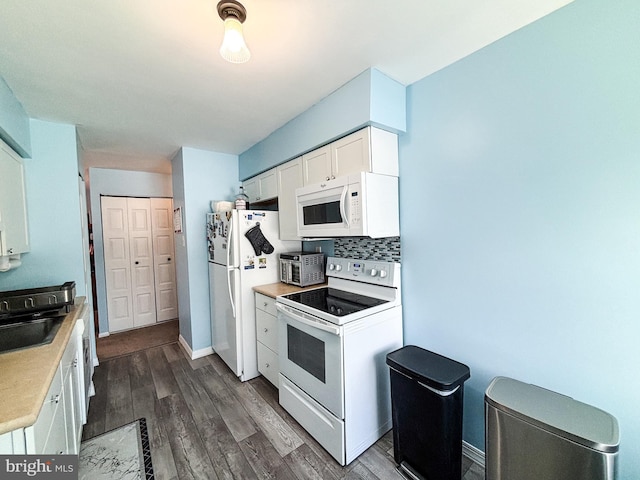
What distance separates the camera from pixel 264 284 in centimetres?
268

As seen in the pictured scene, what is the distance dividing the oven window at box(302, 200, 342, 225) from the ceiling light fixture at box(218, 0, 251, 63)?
1.05 metres

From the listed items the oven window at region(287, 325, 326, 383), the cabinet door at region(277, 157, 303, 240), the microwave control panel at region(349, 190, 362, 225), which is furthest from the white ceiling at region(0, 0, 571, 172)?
the oven window at region(287, 325, 326, 383)

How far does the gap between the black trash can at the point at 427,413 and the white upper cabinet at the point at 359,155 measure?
4.09 ft

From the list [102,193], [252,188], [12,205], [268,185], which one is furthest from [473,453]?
[102,193]

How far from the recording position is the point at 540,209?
4.40 ft

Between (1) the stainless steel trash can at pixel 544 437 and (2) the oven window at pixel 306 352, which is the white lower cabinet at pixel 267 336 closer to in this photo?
(2) the oven window at pixel 306 352

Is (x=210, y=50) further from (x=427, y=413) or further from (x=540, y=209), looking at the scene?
(x=427, y=413)

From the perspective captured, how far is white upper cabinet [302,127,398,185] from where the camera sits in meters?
1.77

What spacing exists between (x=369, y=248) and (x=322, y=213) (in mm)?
503

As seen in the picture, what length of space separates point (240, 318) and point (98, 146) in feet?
8.05

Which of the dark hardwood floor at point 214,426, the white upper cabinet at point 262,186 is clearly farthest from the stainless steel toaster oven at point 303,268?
the dark hardwood floor at point 214,426

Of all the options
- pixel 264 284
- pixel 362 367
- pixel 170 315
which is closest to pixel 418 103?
pixel 362 367

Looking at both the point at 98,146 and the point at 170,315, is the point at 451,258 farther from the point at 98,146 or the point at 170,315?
the point at 170,315

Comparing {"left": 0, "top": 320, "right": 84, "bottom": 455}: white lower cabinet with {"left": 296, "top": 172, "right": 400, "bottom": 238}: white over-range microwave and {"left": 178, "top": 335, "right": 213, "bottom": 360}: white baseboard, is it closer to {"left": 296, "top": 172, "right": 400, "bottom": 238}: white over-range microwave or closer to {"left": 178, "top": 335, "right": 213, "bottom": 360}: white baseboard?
{"left": 178, "top": 335, "right": 213, "bottom": 360}: white baseboard
